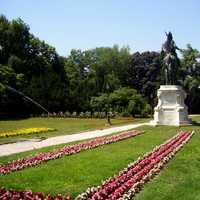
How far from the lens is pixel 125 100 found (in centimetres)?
6222

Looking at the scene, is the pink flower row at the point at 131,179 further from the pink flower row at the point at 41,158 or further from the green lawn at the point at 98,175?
the pink flower row at the point at 41,158

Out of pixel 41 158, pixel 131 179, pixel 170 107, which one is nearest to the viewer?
pixel 131 179

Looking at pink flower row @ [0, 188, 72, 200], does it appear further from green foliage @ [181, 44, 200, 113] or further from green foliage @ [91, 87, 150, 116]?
green foliage @ [181, 44, 200, 113]

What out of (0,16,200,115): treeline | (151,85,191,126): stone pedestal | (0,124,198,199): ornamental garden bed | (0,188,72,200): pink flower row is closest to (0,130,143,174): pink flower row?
(0,124,198,199): ornamental garden bed

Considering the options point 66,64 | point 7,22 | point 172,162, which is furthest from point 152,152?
point 66,64

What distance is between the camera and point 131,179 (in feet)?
41.6

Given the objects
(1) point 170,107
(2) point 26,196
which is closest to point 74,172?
(2) point 26,196

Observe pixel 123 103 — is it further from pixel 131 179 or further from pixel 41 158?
pixel 131 179

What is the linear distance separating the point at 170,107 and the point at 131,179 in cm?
2502

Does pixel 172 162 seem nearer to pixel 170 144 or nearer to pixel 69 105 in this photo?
pixel 170 144

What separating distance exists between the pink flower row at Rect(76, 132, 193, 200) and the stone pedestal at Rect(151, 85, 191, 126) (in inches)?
711

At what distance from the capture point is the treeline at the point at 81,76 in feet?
204

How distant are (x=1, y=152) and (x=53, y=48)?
187 feet

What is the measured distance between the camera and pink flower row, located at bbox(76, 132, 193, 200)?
10.7 m
